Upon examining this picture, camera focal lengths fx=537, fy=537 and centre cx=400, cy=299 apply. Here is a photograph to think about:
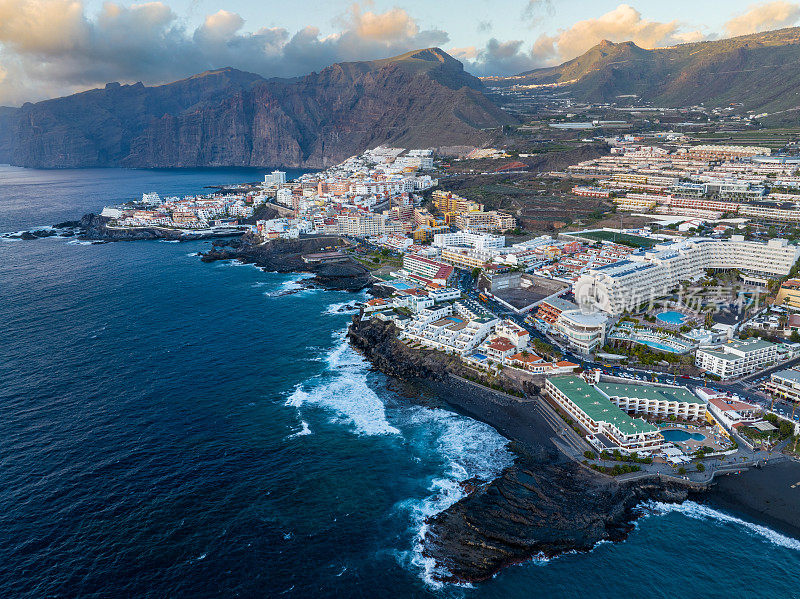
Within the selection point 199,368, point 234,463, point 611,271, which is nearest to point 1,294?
point 199,368

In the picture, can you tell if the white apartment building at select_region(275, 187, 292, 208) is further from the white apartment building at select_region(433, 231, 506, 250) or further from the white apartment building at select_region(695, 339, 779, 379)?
the white apartment building at select_region(695, 339, 779, 379)

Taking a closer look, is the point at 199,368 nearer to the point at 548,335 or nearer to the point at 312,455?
the point at 312,455

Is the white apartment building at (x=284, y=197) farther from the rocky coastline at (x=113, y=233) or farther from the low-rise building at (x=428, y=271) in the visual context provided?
the low-rise building at (x=428, y=271)

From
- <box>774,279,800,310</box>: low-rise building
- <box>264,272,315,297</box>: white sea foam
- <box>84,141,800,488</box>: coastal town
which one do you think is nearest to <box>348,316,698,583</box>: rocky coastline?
<box>84,141,800,488</box>: coastal town

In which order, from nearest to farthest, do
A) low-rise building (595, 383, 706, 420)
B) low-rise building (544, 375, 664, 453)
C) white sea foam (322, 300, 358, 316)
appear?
low-rise building (544, 375, 664, 453)
low-rise building (595, 383, 706, 420)
white sea foam (322, 300, 358, 316)

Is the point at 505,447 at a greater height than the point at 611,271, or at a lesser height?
lesser

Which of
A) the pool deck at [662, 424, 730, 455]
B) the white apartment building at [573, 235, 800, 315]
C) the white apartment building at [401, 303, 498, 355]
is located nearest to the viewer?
the pool deck at [662, 424, 730, 455]

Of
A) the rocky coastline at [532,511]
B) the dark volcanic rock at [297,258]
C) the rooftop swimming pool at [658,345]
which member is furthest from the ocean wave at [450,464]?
the dark volcanic rock at [297,258]
